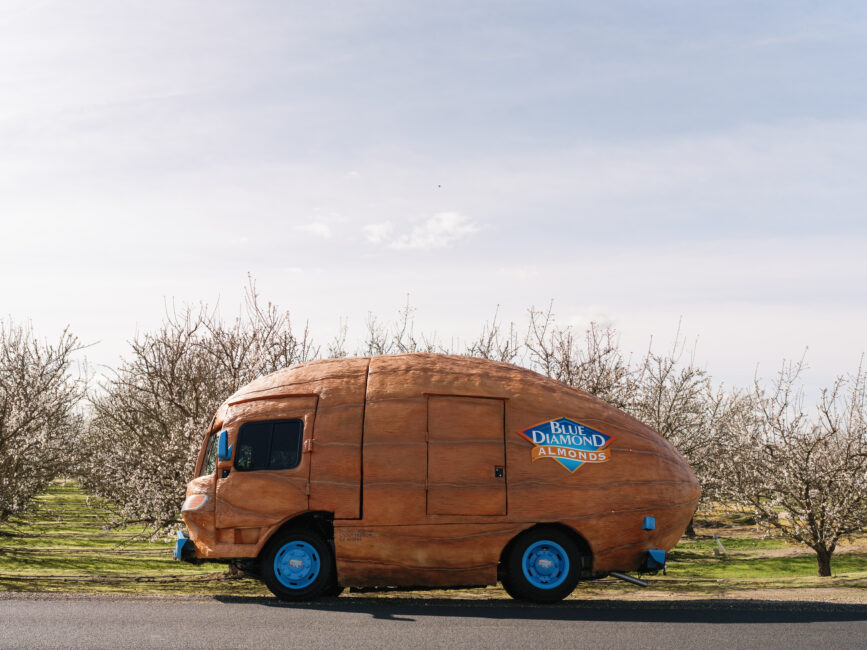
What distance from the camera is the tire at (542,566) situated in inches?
409

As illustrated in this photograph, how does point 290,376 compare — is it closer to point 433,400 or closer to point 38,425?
point 433,400

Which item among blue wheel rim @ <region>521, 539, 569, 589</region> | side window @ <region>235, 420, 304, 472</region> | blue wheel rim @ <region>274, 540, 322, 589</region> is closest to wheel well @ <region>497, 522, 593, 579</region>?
blue wheel rim @ <region>521, 539, 569, 589</region>

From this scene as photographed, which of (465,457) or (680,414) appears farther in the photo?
(680,414)

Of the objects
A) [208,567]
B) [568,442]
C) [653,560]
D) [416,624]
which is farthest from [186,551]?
[208,567]

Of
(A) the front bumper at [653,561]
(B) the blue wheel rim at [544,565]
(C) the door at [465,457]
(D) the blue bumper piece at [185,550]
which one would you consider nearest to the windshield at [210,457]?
(D) the blue bumper piece at [185,550]

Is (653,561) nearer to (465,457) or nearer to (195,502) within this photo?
(465,457)

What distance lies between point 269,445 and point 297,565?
1.61m

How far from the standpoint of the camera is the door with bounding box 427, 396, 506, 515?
10398 millimetres

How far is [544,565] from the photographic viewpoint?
10.5 m

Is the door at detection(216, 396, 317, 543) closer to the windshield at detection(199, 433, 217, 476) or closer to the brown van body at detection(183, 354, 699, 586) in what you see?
the brown van body at detection(183, 354, 699, 586)

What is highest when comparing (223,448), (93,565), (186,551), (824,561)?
(223,448)

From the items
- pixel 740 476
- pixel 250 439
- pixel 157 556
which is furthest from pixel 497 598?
pixel 157 556

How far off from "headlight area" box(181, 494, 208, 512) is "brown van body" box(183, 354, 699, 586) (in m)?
0.07

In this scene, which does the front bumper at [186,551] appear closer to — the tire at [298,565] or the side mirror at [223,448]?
the tire at [298,565]
